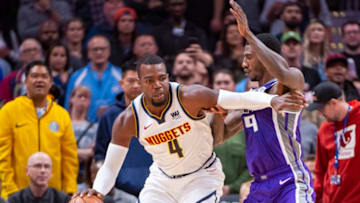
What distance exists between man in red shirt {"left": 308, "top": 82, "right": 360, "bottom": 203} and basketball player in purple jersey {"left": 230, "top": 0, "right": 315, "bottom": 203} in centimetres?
162

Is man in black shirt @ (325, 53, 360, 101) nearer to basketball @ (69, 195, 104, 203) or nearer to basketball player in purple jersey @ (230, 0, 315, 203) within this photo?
basketball player in purple jersey @ (230, 0, 315, 203)

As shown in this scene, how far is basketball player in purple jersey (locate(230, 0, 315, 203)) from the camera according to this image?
646cm

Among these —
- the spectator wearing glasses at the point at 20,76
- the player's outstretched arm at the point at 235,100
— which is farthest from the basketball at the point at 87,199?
the spectator wearing glasses at the point at 20,76

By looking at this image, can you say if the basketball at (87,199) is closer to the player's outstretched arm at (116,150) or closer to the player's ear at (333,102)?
the player's outstretched arm at (116,150)

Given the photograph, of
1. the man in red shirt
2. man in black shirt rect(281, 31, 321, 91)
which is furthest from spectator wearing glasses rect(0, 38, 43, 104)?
the man in red shirt

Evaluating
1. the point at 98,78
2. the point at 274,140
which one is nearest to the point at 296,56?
the point at 98,78

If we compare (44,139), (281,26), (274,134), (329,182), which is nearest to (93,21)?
(281,26)

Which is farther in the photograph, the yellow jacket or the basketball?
the yellow jacket

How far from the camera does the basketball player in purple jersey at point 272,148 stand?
646 centimetres

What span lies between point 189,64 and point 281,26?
9.25ft

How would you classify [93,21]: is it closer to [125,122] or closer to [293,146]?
[125,122]

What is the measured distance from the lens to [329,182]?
27.1 feet

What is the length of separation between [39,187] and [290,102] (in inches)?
149

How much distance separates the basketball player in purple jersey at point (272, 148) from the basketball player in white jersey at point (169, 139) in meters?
0.41
